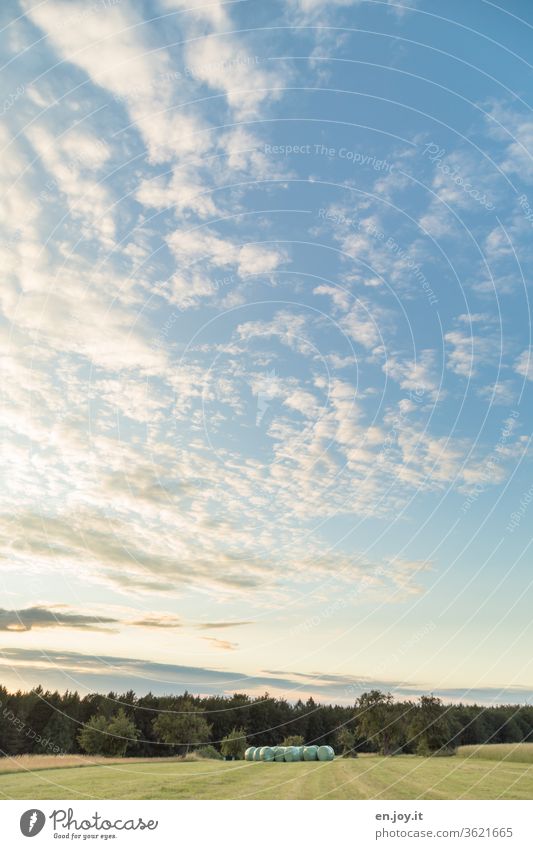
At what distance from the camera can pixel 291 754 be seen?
2313 inches

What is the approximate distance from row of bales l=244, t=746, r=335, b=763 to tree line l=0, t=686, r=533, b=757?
358cm

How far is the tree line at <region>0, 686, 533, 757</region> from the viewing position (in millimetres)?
67938

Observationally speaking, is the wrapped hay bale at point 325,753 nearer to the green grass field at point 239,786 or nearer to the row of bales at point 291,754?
the row of bales at point 291,754

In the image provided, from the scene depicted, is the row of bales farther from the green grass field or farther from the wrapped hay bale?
the green grass field

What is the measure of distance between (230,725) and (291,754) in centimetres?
3096

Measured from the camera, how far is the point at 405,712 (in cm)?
7531

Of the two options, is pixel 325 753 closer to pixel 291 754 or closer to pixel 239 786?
pixel 291 754

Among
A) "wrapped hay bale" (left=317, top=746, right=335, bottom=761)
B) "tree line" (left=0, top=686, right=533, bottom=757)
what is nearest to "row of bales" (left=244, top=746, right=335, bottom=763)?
"wrapped hay bale" (left=317, top=746, right=335, bottom=761)

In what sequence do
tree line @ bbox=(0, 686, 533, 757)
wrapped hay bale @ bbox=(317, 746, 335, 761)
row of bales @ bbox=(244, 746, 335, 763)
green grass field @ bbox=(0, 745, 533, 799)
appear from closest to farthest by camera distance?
green grass field @ bbox=(0, 745, 533, 799) → row of bales @ bbox=(244, 746, 335, 763) → wrapped hay bale @ bbox=(317, 746, 335, 761) → tree line @ bbox=(0, 686, 533, 757)

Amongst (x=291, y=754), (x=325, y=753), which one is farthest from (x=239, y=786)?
(x=325, y=753)

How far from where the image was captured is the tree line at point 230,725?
6794 centimetres

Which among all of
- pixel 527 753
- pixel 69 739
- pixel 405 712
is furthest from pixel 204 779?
pixel 69 739
